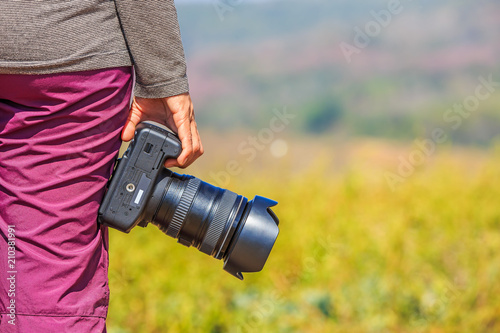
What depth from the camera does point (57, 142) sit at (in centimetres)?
112

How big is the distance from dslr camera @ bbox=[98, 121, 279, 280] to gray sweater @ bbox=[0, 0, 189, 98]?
13 centimetres

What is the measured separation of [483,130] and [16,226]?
Answer: 244 inches

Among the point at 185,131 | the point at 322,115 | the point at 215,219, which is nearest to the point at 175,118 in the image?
the point at 185,131

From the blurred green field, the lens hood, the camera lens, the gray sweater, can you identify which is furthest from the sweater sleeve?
the blurred green field

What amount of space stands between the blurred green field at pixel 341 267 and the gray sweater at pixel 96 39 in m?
1.48

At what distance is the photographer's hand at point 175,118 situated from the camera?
129 cm

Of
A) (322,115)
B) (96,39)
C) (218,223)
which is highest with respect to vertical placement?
(96,39)

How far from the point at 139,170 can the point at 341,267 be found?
6.90 feet

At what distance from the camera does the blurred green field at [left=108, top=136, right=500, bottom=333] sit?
2.69 meters

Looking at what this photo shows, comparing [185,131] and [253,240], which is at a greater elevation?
[185,131]

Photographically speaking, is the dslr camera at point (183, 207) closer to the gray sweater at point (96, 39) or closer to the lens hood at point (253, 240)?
the lens hood at point (253, 240)

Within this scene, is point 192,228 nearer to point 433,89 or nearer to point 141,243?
point 141,243

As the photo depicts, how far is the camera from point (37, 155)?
111 centimetres

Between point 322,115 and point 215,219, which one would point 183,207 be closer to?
point 215,219
